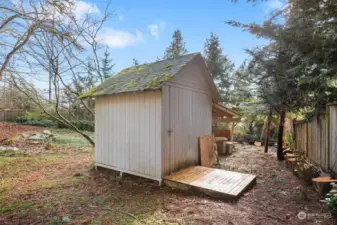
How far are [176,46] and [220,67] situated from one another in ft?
20.6

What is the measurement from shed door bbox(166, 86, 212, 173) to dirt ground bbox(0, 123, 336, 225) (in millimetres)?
1098

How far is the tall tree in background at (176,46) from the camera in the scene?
21219 mm

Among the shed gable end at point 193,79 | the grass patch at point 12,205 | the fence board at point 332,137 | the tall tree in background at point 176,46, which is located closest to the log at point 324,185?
the fence board at point 332,137

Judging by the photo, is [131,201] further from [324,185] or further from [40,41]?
[40,41]

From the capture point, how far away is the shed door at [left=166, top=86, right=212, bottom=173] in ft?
16.9

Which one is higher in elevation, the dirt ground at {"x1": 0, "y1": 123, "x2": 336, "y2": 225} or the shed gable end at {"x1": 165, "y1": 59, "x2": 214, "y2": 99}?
the shed gable end at {"x1": 165, "y1": 59, "x2": 214, "y2": 99}

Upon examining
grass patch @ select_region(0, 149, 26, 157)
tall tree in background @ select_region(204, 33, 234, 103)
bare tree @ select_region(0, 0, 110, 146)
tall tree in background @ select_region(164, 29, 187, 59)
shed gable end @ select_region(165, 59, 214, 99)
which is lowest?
grass patch @ select_region(0, 149, 26, 157)

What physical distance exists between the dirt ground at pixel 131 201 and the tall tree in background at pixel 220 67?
12.5 meters

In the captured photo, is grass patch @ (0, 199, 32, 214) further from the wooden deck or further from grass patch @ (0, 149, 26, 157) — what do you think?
grass patch @ (0, 149, 26, 157)

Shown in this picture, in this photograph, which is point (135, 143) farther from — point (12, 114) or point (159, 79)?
point (12, 114)

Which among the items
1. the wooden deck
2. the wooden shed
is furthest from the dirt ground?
the wooden shed

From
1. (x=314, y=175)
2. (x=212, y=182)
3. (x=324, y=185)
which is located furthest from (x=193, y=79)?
(x=314, y=175)

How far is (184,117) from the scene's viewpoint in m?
5.68

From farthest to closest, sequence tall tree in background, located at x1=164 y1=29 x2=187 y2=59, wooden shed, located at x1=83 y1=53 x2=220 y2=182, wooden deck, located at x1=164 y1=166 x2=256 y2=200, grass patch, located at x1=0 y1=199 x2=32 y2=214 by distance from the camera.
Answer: tall tree in background, located at x1=164 y1=29 x2=187 y2=59 < wooden shed, located at x1=83 y1=53 x2=220 y2=182 < wooden deck, located at x1=164 y1=166 x2=256 y2=200 < grass patch, located at x1=0 y1=199 x2=32 y2=214
